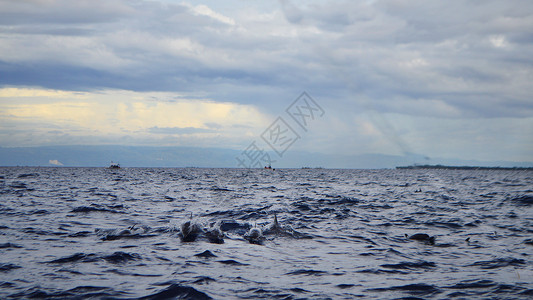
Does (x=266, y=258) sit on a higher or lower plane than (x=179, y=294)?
higher

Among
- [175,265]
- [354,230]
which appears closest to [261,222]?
[354,230]

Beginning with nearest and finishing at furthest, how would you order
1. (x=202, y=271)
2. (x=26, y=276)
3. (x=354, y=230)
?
1. (x=26, y=276)
2. (x=202, y=271)
3. (x=354, y=230)

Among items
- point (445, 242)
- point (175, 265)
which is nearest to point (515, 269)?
point (445, 242)

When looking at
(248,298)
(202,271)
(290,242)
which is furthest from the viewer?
(290,242)

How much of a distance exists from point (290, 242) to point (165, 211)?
1143 centimetres

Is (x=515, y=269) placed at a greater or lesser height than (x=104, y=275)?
greater

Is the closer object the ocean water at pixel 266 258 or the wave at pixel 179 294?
the wave at pixel 179 294

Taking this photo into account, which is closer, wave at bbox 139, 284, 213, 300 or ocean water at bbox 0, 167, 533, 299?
wave at bbox 139, 284, 213, 300

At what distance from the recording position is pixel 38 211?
914 inches

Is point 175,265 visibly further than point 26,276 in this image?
Yes

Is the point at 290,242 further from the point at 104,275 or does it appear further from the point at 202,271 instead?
the point at 104,275

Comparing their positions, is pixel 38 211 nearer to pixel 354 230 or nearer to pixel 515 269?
pixel 354 230

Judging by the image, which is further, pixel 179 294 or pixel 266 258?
pixel 266 258

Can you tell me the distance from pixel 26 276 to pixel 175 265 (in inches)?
142
